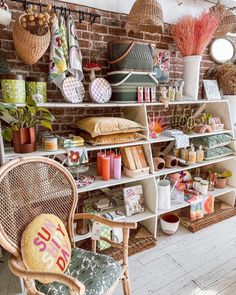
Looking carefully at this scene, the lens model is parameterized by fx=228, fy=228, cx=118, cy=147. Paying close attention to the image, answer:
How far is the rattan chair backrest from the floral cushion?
177 millimetres

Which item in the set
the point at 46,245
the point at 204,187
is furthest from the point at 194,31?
the point at 46,245

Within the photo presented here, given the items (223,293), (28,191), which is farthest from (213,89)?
(28,191)

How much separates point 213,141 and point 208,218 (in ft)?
2.71

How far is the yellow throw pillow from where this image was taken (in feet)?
3.72

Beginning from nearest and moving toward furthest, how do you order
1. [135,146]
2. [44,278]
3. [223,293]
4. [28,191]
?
1. [44,278]
2. [28,191]
3. [223,293]
4. [135,146]

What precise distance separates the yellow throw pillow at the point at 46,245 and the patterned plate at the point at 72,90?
Answer: 85 centimetres

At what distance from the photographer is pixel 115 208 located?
2.12m

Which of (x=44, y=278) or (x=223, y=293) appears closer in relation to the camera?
(x=44, y=278)

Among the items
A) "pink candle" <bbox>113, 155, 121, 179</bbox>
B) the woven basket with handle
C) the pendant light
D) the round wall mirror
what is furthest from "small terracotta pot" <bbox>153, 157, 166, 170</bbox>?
the round wall mirror

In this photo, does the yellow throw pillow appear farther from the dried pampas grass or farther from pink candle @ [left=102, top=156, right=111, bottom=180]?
the dried pampas grass

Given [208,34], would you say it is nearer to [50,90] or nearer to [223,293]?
[50,90]

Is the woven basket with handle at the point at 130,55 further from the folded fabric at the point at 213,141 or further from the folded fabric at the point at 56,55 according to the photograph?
the folded fabric at the point at 213,141

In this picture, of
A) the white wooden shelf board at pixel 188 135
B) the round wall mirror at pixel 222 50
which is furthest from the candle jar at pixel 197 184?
the round wall mirror at pixel 222 50

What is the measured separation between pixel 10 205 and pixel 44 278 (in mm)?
406
